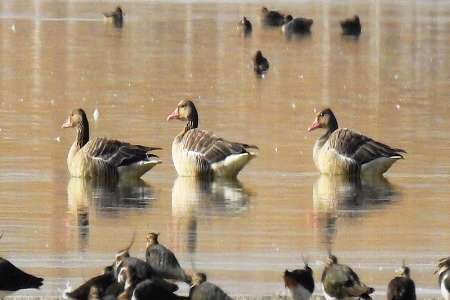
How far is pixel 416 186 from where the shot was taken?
2014 cm

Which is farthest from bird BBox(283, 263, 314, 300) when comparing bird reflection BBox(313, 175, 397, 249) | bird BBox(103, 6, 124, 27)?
bird BBox(103, 6, 124, 27)

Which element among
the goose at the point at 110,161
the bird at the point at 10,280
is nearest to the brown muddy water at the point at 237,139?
the goose at the point at 110,161

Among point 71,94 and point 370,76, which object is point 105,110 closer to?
point 71,94

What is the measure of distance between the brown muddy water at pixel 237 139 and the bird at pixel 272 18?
7.54 metres

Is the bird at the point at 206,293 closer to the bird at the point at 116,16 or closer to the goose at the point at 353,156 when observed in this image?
the goose at the point at 353,156

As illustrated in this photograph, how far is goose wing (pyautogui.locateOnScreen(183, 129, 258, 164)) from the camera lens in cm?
2062

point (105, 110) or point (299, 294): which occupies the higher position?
point (105, 110)

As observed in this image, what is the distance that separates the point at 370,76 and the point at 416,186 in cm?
1802

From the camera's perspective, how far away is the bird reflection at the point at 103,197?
1778 cm

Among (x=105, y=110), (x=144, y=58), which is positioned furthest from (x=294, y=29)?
(x=105, y=110)

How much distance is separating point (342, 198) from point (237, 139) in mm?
5031

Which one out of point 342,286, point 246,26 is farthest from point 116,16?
point 342,286

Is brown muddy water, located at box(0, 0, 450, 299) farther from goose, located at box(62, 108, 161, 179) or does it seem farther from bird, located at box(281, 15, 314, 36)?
bird, located at box(281, 15, 314, 36)

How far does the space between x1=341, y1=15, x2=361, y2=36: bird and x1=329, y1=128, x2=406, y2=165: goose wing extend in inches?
1322
